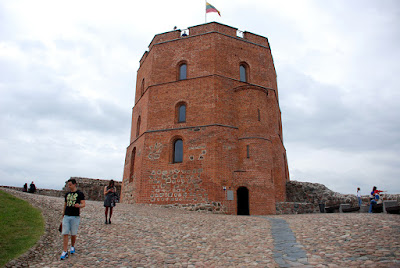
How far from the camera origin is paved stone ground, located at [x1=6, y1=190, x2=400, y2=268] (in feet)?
21.0

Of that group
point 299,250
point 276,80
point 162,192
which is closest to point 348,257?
point 299,250

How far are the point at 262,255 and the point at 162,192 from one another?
11912 millimetres

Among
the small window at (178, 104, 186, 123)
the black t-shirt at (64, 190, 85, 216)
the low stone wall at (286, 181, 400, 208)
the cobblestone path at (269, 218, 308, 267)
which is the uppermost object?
the small window at (178, 104, 186, 123)

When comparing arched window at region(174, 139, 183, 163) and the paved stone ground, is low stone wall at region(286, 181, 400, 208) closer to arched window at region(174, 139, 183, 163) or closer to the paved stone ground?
arched window at region(174, 139, 183, 163)

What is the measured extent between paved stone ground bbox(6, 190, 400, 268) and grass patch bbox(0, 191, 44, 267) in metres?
0.27

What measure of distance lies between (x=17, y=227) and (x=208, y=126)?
12.1 metres

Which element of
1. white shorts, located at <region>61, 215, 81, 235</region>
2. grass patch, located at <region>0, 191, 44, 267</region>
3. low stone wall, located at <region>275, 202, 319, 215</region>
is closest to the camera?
white shorts, located at <region>61, 215, 81, 235</region>

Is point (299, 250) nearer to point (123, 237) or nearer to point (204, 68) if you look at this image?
point (123, 237)

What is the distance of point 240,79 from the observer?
21.1m

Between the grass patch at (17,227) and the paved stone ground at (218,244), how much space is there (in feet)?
0.89

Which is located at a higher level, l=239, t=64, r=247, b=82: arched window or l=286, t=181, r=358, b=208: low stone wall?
l=239, t=64, r=247, b=82: arched window

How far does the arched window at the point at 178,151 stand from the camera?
62.8 feet

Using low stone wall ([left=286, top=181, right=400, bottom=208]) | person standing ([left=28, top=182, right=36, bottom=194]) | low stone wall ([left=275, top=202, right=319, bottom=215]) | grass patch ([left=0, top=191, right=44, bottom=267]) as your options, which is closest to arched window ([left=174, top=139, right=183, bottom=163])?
low stone wall ([left=275, top=202, right=319, bottom=215])

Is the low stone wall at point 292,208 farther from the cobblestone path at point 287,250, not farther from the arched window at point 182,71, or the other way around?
the arched window at point 182,71
